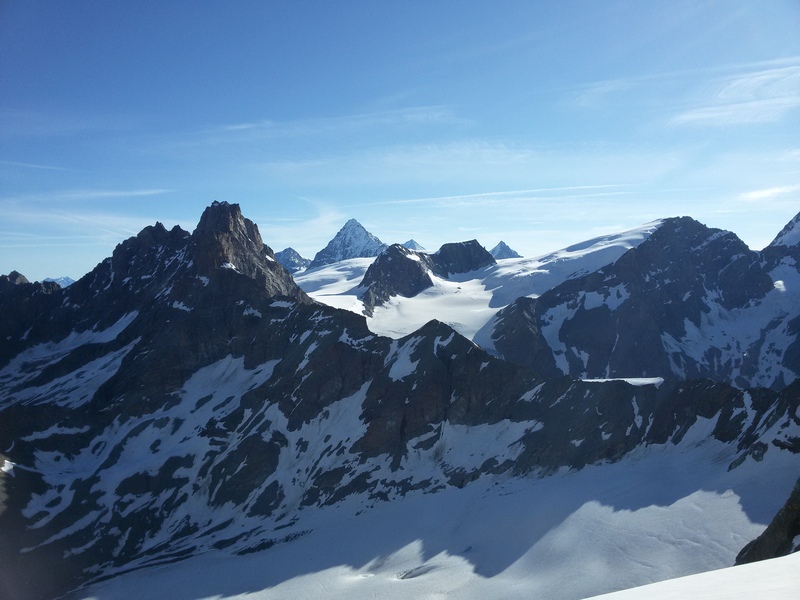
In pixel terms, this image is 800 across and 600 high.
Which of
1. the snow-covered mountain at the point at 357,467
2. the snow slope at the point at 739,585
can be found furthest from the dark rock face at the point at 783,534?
the snow-covered mountain at the point at 357,467

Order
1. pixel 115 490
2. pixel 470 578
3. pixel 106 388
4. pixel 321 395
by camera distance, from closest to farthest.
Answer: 1. pixel 470 578
2. pixel 115 490
3. pixel 321 395
4. pixel 106 388

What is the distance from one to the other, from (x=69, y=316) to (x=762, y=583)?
21881 cm

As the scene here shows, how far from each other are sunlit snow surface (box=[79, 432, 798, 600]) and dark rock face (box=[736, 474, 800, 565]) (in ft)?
85.4

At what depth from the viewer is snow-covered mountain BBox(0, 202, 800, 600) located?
221 feet

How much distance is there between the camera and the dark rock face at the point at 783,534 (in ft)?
98.1

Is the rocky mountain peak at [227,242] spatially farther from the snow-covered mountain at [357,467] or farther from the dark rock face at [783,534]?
the dark rock face at [783,534]

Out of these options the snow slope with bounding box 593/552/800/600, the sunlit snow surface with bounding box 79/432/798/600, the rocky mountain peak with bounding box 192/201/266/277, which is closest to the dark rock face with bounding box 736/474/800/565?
the snow slope with bounding box 593/552/800/600

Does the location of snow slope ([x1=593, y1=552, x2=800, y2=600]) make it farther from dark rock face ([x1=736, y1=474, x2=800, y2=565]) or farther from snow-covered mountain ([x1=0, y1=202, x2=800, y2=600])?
snow-covered mountain ([x1=0, y1=202, x2=800, y2=600])

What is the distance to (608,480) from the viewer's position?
80.1m

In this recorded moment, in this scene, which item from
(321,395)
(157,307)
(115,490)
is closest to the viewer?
(115,490)

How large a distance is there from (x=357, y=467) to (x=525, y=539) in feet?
129

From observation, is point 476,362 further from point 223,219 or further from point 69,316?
point 69,316

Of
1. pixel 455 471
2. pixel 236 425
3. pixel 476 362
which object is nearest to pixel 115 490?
pixel 236 425

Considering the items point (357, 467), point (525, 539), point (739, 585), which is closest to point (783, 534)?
point (739, 585)
